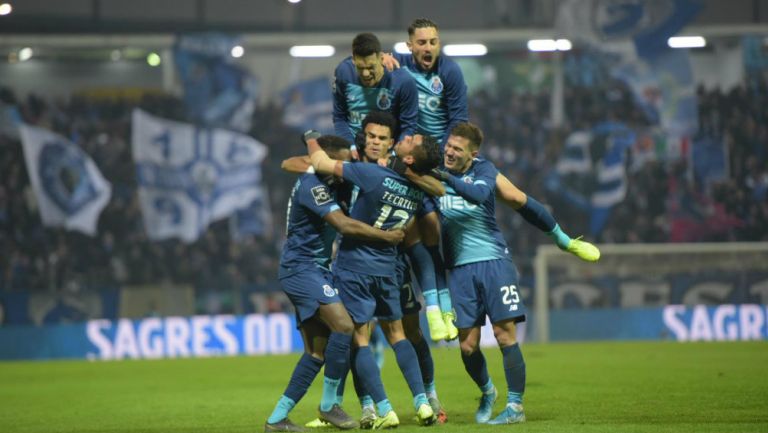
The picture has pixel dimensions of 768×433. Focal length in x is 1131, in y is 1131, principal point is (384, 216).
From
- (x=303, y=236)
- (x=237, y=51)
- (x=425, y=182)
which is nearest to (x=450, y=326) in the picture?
(x=425, y=182)

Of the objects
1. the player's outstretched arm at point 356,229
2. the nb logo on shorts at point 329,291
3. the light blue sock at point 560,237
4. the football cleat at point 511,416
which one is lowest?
the football cleat at point 511,416

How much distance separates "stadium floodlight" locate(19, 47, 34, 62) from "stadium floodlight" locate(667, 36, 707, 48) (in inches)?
622

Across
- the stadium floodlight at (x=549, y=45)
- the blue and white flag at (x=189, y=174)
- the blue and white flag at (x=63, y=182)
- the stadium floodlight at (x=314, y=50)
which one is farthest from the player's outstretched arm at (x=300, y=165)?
the stadium floodlight at (x=314, y=50)

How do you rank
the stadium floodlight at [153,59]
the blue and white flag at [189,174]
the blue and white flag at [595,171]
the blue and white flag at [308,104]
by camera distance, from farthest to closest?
the stadium floodlight at [153,59] < the blue and white flag at [308,104] < the blue and white flag at [595,171] < the blue and white flag at [189,174]

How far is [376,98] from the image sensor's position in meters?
8.88

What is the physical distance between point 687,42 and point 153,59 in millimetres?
13374

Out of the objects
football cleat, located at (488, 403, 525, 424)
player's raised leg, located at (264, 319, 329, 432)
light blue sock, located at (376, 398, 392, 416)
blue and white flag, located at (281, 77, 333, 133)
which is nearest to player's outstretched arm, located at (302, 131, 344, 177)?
player's raised leg, located at (264, 319, 329, 432)

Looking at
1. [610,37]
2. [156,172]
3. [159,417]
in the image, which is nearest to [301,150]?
[156,172]

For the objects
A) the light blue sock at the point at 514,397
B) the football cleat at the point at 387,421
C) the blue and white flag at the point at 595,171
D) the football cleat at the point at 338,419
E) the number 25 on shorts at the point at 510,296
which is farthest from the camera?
→ the blue and white flag at the point at 595,171

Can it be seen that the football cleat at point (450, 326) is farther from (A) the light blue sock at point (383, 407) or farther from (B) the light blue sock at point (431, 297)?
(A) the light blue sock at point (383, 407)

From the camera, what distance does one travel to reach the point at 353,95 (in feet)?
29.3

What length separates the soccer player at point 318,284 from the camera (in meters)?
8.17

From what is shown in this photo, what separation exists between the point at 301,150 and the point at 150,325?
23.6ft

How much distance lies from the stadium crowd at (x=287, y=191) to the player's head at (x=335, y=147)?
15.6 metres
